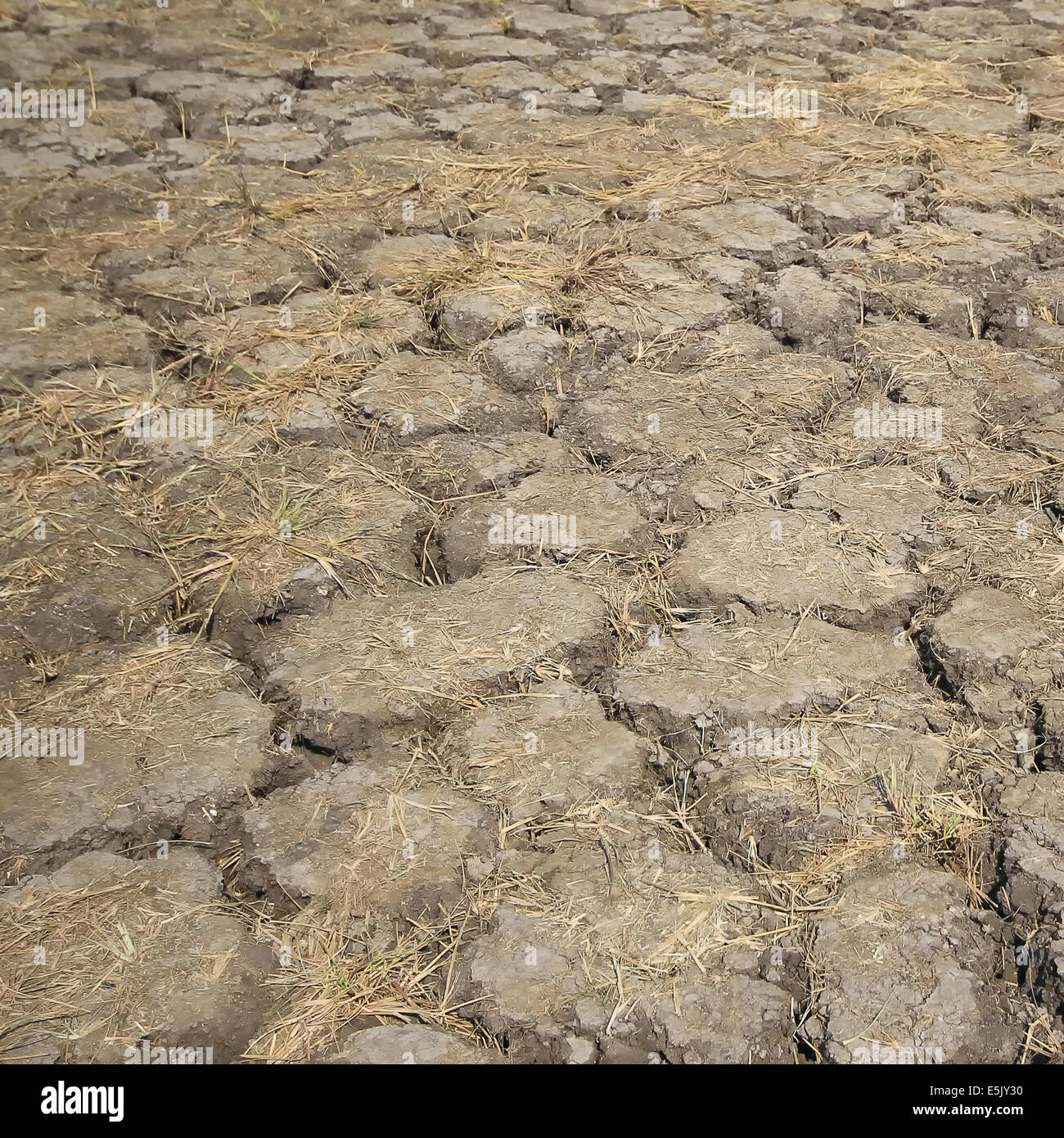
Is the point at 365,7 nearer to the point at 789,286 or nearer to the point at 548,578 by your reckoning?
the point at 789,286

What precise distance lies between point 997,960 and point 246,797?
108cm

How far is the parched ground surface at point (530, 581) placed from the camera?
5.49 feet

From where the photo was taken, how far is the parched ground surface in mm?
1675

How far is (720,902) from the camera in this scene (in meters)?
1.75

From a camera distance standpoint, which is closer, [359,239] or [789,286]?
[789,286]

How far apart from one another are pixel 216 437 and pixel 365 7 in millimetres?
2874

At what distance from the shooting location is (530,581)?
2.31 metres
